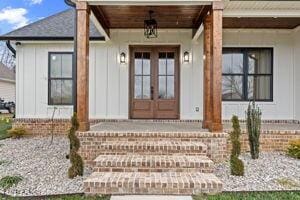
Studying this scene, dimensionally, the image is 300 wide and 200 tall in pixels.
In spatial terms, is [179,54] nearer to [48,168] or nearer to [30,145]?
[30,145]

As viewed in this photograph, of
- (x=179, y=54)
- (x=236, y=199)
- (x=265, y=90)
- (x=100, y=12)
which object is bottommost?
(x=236, y=199)

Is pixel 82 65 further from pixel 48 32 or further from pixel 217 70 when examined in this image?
pixel 48 32

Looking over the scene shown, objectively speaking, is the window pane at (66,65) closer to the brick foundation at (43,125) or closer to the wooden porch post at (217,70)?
the brick foundation at (43,125)

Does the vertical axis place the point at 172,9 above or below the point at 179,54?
above

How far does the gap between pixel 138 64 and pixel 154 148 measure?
16.4 ft

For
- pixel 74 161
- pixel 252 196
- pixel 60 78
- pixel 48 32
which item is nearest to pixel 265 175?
pixel 252 196

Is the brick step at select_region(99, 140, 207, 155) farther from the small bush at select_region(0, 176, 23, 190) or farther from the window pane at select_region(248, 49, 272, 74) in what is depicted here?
the window pane at select_region(248, 49, 272, 74)

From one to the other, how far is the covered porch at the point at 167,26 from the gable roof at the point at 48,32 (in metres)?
1.17

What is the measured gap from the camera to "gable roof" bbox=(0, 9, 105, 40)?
426 inches

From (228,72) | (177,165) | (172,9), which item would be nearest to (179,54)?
(228,72)

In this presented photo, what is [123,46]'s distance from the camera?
36.0 ft

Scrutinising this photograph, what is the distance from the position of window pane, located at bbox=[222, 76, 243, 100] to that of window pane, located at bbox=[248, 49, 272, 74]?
50cm

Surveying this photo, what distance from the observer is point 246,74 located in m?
11.0

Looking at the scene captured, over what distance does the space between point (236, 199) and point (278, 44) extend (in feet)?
23.9
